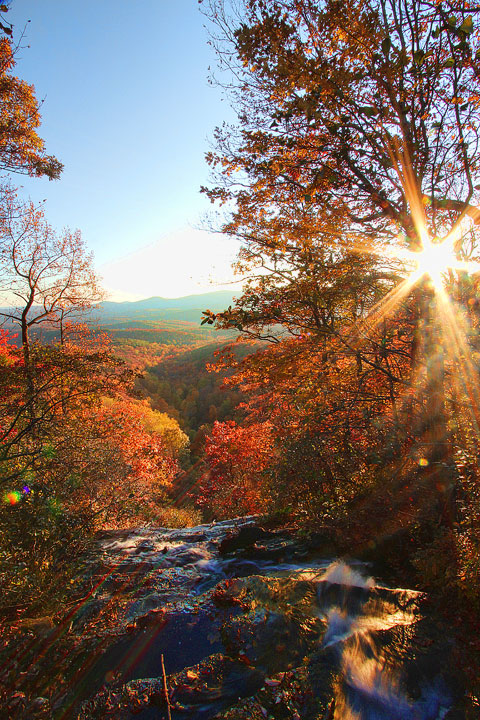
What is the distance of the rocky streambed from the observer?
11.6 feet

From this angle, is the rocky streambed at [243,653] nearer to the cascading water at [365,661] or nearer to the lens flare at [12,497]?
the cascading water at [365,661]

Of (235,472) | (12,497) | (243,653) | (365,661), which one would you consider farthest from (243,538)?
(235,472)

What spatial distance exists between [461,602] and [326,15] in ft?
28.9

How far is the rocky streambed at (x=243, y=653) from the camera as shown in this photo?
11.6 feet

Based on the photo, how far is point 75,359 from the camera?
8.53m

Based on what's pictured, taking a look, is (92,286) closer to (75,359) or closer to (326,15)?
(75,359)

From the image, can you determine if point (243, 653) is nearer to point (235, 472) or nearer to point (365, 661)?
point (365, 661)

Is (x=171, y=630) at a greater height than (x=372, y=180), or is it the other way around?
(x=372, y=180)

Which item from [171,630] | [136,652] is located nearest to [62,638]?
[136,652]

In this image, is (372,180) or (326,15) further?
(372,180)

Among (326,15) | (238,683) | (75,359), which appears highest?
(326,15)

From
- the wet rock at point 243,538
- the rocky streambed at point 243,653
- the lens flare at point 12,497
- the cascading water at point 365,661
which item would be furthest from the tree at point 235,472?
the lens flare at point 12,497

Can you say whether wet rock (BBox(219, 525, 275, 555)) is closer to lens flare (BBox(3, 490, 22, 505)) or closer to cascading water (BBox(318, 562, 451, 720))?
cascading water (BBox(318, 562, 451, 720))

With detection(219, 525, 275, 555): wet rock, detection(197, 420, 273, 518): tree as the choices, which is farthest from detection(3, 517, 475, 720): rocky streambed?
detection(197, 420, 273, 518): tree
